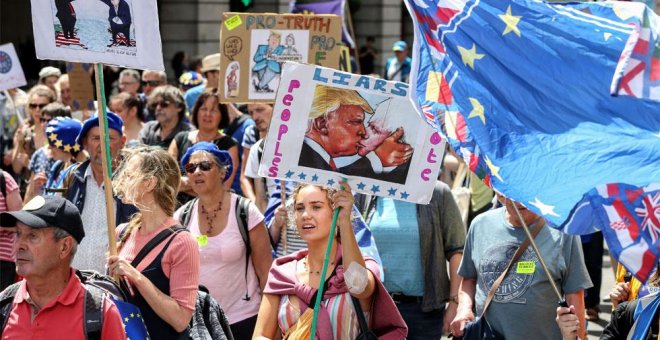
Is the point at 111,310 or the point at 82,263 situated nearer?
the point at 111,310

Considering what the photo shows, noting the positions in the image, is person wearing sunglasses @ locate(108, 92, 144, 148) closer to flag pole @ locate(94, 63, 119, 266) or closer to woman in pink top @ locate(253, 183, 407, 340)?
woman in pink top @ locate(253, 183, 407, 340)

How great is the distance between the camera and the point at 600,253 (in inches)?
442

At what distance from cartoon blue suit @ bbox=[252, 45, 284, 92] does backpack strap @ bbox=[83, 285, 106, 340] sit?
441cm

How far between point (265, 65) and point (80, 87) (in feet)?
16.8

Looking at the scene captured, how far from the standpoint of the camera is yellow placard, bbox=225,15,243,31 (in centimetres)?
959

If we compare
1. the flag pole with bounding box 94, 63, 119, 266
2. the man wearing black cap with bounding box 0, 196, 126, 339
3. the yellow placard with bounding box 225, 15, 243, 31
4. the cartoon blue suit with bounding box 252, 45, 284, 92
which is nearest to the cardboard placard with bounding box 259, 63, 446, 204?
the flag pole with bounding box 94, 63, 119, 266

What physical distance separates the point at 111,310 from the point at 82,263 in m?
2.29

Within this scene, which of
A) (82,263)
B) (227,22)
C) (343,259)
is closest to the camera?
(343,259)

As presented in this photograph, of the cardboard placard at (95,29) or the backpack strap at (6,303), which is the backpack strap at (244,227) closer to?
the cardboard placard at (95,29)

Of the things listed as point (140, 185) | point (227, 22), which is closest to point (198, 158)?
point (140, 185)

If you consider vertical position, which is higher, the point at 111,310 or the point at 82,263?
the point at 111,310

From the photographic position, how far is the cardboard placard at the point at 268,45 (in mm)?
9422

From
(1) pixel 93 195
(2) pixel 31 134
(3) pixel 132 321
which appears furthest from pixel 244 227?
(2) pixel 31 134

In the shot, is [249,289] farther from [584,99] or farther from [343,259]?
[584,99]
